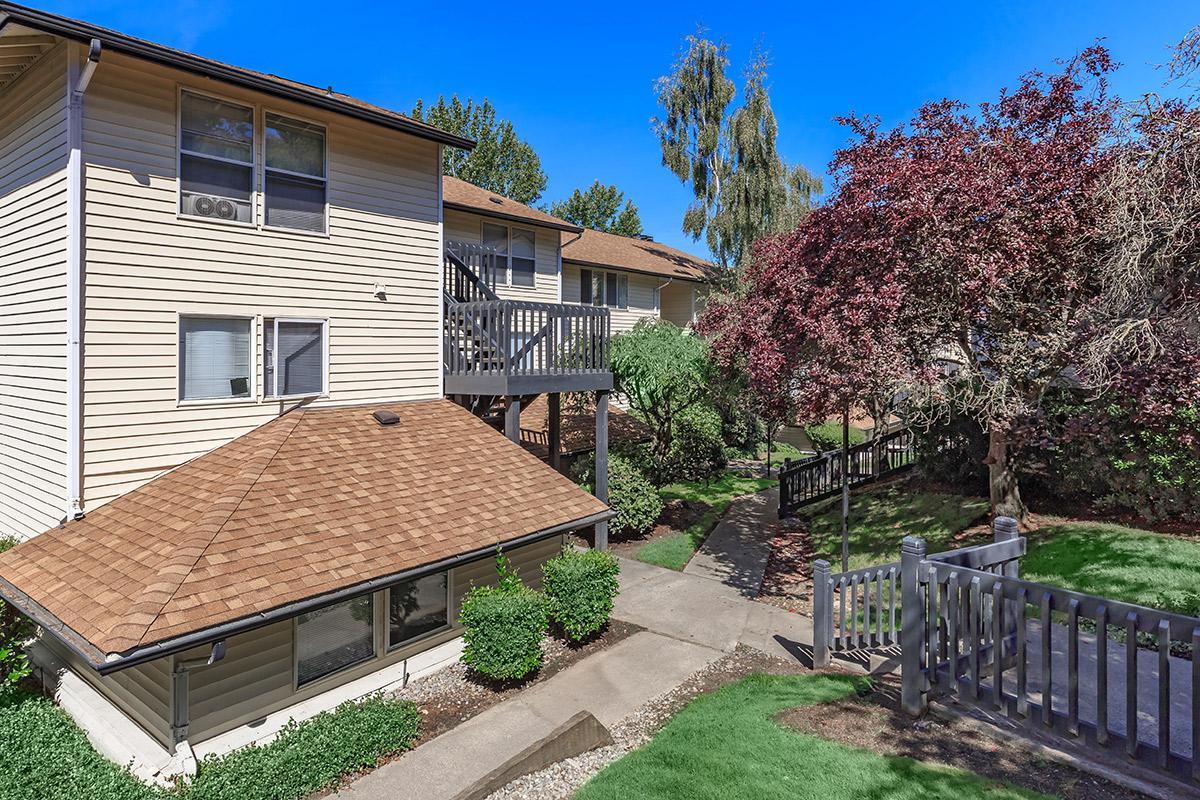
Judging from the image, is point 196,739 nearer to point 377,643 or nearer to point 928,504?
point 377,643

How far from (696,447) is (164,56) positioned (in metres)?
16.2

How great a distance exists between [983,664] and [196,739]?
8.03 meters

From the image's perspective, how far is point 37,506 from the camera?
825cm

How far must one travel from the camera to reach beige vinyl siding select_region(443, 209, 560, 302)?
1530 centimetres

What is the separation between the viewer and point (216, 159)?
8.62 m

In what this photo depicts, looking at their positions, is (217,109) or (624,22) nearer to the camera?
(217,109)

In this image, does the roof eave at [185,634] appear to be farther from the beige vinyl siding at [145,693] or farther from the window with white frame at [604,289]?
the window with white frame at [604,289]

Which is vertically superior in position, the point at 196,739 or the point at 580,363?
the point at 580,363

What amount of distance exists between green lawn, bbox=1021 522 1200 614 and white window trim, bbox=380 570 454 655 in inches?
337

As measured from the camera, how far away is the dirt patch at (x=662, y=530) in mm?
13703

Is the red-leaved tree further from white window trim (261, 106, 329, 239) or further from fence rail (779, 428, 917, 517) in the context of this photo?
white window trim (261, 106, 329, 239)

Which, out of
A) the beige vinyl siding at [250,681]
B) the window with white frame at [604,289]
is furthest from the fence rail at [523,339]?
the window with white frame at [604,289]

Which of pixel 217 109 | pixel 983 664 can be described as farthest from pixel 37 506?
pixel 983 664

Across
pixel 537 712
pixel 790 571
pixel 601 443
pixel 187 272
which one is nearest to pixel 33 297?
pixel 187 272
